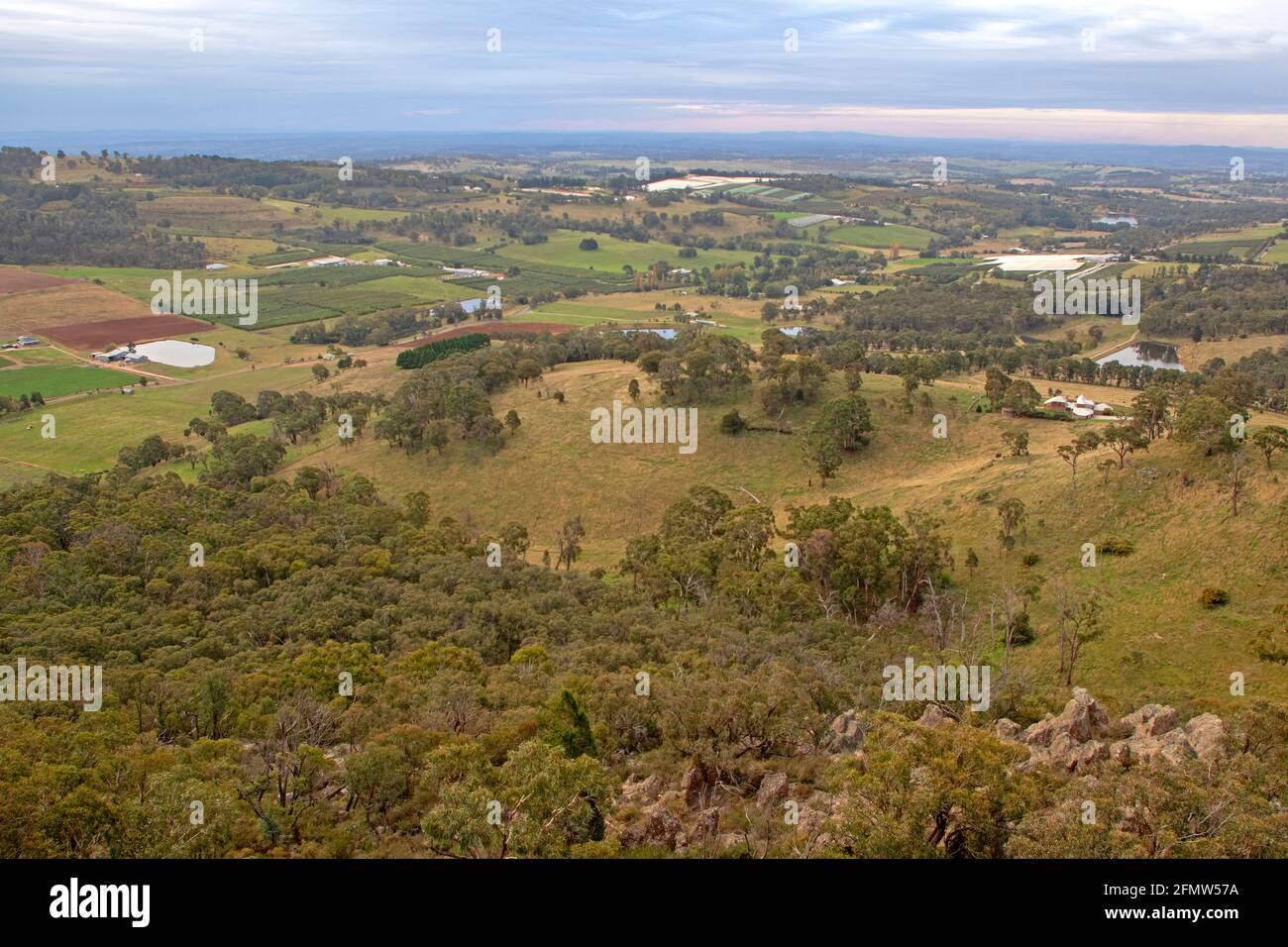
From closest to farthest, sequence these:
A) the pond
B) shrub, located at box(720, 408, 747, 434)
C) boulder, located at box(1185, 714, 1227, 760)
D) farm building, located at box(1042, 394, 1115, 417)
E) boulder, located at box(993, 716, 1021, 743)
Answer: boulder, located at box(1185, 714, 1227, 760), boulder, located at box(993, 716, 1021, 743), farm building, located at box(1042, 394, 1115, 417), shrub, located at box(720, 408, 747, 434), the pond

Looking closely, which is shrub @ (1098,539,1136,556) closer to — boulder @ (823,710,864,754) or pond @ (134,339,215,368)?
boulder @ (823,710,864,754)

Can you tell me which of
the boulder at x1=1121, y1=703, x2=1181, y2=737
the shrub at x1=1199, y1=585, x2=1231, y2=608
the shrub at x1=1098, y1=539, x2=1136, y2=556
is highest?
the shrub at x1=1098, y1=539, x2=1136, y2=556

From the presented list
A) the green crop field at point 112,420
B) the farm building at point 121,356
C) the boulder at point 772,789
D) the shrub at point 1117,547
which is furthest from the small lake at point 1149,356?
the farm building at point 121,356

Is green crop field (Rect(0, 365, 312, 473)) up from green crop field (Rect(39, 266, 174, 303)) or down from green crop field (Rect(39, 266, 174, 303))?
down

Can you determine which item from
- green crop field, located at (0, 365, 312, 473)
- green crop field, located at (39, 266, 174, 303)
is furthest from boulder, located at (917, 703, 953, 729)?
green crop field, located at (39, 266, 174, 303)

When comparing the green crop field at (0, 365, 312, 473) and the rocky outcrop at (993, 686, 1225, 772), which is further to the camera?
the green crop field at (0, 365, 312, 473)

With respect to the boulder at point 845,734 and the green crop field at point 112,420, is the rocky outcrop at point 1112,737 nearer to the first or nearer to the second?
the boulder at point 845,734
